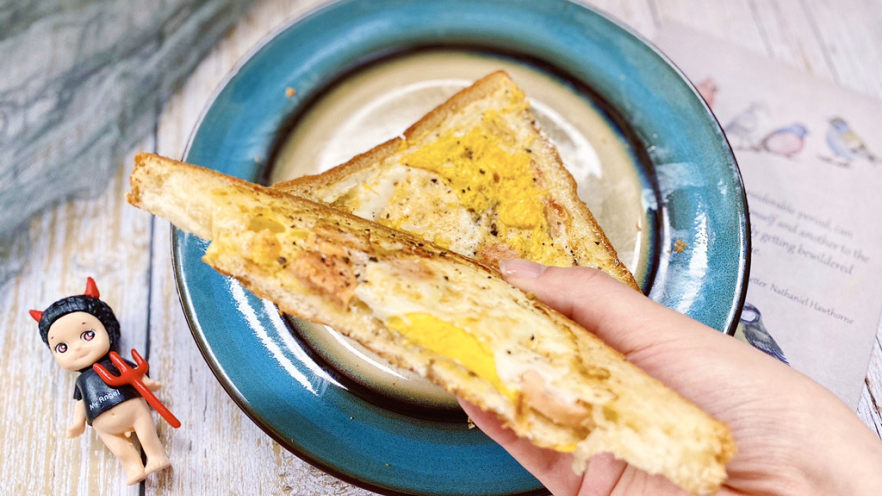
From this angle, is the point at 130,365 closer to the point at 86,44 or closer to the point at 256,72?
the point at 256,72

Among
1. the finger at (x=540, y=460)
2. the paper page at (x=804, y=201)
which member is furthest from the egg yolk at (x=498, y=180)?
the paper page at (x=804, y=201)

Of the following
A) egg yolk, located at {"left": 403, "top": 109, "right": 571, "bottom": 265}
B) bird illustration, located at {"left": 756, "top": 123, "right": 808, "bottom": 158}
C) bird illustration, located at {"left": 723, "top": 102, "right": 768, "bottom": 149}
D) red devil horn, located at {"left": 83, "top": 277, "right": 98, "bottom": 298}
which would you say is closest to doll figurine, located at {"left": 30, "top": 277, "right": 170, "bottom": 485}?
red devil horn, located at {"left": 83, "top": 277, "right": 98, "bottom": 298}

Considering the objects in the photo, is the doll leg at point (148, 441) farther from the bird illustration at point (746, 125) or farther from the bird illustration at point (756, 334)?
the bird illustration at point (746, 125)

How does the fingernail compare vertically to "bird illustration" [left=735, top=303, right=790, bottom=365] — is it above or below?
above

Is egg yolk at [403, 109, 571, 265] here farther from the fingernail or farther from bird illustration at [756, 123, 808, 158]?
bird illustration at [756, 123, 808, 158]

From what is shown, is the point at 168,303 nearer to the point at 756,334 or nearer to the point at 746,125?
the point at 756,334

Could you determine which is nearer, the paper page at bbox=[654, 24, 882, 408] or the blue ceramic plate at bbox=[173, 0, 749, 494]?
the blue ceramic plate at bbox=[173, 0, 749, 494]

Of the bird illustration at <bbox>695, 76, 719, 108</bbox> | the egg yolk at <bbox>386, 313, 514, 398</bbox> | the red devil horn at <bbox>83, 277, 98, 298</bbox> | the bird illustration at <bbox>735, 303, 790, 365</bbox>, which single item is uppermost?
the bird illustration at <bbox>695, 76, 719, 108</bbox>
